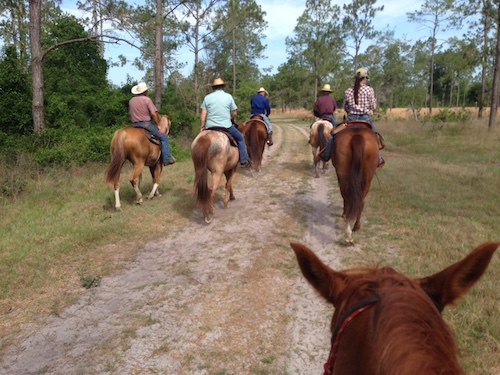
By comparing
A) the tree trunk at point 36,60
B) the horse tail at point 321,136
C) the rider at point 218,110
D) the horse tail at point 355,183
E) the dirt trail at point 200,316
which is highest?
the tree trunk at point 36,60

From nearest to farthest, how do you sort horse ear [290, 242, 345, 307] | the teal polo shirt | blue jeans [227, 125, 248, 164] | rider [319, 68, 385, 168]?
horse ear [290, 242, 345, 307]
rider [319, 68, 385, 168]
the teal polo shirt
blue jeans [227, 125, 248, 164]

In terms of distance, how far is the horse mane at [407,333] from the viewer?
0.97 m

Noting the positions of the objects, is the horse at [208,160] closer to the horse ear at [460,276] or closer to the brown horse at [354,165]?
the brown horse at [354,165]

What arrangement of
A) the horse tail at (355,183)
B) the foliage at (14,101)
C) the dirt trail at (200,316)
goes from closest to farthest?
the dirt trail at (200,316)
the horse tail at (355,183)
the foliage at (14,101)

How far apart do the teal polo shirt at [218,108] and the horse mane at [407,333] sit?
623 cm

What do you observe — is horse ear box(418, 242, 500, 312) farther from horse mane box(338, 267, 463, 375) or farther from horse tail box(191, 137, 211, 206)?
horse tail box(191, 137, 211, 206)

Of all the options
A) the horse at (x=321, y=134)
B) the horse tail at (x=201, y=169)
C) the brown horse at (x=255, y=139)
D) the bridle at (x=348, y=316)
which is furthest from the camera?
the brown horse at (x=255, y=139)

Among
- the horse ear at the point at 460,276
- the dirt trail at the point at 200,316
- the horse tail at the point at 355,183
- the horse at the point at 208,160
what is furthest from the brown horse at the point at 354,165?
the horse ear at the point at 460,276

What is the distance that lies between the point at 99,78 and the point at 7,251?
16.0m

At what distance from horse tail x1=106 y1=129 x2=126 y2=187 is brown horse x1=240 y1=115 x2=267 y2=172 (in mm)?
4023

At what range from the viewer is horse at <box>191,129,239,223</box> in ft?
21.4

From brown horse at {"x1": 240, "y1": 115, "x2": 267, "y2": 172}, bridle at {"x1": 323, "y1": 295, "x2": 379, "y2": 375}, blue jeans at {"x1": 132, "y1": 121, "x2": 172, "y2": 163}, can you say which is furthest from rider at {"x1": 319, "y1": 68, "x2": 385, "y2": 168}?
bridle at {"x1": 323, "y1": 295, "x2": 379, "y2": 375}

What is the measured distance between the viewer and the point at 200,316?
3668mm

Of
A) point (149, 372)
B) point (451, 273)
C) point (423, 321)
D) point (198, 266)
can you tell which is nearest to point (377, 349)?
point (423, 321)
